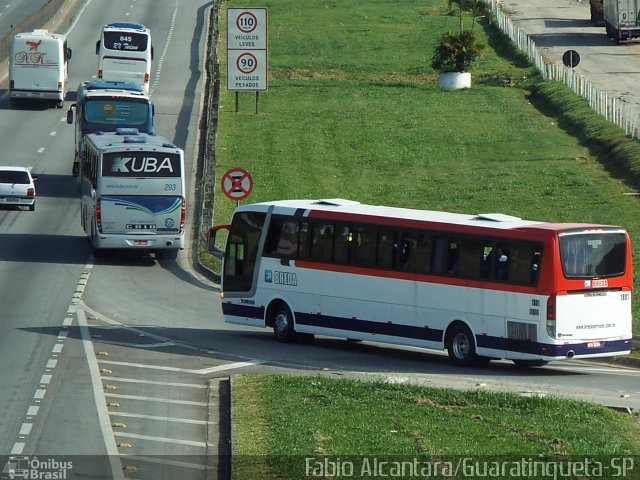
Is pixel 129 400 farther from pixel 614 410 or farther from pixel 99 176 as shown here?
pixel 99 176

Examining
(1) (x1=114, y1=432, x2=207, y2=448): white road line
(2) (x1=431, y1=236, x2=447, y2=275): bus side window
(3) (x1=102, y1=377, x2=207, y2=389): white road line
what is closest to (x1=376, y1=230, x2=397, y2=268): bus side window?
(2) (x1=431, y1=236, x2=447, y2=275): bus side window

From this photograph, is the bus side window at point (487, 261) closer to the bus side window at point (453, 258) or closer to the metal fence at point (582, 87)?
the bus side window at point (453, 258)

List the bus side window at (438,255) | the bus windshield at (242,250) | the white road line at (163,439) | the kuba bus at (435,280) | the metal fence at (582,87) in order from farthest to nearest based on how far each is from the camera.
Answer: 1. the metal fence at (582,87)
2. the bus windshield at (242,250)
3. the bus side window at (438,255)
4. the kuba bus at (435,280)
5. the white road line at (163,439)

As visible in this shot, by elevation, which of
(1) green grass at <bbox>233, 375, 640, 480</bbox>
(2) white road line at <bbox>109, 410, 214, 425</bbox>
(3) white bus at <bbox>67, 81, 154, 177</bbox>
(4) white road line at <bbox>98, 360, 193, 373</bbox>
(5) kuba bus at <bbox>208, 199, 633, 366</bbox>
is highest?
(3) white bus at <bbox>67, 81, 154, 177</bbox>

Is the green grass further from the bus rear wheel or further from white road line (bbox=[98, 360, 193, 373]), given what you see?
the bus rear wheel

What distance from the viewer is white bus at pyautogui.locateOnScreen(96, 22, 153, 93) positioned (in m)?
70.4

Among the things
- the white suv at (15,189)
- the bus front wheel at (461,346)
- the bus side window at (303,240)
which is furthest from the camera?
the white suv at (15,189)

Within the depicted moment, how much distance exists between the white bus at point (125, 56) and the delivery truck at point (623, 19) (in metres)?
28.7

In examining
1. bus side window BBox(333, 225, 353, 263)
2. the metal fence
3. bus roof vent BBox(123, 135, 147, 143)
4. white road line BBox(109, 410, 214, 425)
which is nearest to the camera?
white road line BBox(109, 410, 214, 425)

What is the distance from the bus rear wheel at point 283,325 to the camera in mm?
29766

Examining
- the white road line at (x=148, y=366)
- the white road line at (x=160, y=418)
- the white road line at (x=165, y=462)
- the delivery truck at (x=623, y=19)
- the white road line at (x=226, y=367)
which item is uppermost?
the delivery truck at (x=623, y=19)

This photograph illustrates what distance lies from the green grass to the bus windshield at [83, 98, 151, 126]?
2823cm

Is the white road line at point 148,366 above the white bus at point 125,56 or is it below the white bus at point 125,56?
below

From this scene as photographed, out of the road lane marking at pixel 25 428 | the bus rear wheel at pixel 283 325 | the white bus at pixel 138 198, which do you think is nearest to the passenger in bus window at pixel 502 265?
the bus rear wheel at pixel 283 325
